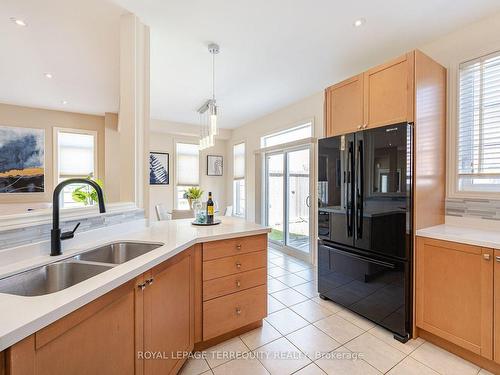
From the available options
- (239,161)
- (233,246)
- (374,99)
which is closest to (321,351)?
(233,246)

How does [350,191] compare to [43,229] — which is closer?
[43,229]

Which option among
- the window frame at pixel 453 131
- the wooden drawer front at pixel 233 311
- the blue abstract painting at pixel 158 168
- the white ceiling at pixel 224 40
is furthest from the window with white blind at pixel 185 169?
the window frame at pixel 453 131

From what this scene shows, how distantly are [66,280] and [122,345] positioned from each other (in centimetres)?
51

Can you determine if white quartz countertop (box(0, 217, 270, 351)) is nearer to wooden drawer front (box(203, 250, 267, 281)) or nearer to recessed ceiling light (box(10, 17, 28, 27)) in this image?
wooden drawer front (box(203, 250, 267, 281))

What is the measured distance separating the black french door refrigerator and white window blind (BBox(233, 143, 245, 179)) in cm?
336

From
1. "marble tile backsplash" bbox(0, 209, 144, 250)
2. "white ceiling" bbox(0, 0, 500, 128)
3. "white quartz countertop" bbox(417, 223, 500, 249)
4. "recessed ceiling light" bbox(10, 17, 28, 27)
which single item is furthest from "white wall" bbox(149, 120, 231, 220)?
"white quartz countertop" bbox(417, 223, 500, 249)

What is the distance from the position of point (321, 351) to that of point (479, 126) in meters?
2.33

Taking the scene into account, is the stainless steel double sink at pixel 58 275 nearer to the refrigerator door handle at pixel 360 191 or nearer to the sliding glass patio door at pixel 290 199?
the refrigerator door handle at pixel 360 191

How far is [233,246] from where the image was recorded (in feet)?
6.15

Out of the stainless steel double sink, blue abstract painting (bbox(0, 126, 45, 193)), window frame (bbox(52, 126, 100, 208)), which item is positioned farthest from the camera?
window frame (bbox(52, 126, 100, 208))

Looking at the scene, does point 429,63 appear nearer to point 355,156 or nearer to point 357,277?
point 355,156

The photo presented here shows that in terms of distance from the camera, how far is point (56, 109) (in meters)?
4.35

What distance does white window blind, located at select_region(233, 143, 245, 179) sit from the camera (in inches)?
226

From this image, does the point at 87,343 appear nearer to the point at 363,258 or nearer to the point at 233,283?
the point at 233,283
